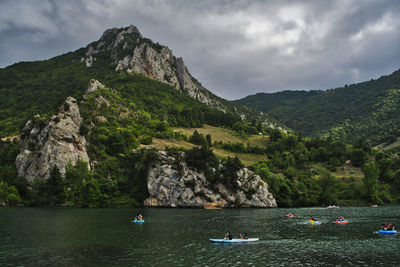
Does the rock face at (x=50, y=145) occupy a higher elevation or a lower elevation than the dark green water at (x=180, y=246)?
higher

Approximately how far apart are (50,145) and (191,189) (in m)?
63.8

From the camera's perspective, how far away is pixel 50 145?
400 feet

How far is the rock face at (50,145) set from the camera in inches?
4712

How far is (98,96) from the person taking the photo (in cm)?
17850

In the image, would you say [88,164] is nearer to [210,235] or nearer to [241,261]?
[210,235]

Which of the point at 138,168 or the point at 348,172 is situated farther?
the point at 348,172

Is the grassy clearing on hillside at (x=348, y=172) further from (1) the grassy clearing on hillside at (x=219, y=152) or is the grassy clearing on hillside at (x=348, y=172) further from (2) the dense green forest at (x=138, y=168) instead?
(1) the grassy clearing on hillside at (x=219, y=152)

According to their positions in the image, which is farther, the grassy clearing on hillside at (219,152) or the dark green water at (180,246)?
the grassy clearing on hillside at (219,152)

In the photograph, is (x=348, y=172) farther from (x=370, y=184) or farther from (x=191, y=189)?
(x=191, y=189)

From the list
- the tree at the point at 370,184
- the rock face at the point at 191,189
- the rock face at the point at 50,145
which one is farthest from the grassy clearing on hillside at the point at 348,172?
the rock face at the point at 50,145

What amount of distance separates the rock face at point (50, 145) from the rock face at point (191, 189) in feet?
115

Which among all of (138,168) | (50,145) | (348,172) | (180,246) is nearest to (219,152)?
(138,168)

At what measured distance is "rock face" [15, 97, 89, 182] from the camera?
120 m

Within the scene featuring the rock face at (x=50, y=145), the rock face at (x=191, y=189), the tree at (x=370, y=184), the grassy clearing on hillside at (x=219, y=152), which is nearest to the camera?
the rock face at (x=50, y=145)
